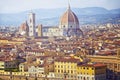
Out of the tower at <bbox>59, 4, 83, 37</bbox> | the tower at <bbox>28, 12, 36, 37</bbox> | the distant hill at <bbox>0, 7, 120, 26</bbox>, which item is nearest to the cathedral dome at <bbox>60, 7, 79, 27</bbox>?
the tower at <bbox>59, 4, 83, 37</bbox>

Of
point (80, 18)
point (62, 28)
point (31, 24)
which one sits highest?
point (80, 18)

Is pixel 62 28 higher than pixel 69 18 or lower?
lower

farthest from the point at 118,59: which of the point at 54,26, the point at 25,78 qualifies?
the point at 54,26

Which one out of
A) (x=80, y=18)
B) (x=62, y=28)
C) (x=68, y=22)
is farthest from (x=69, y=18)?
(x=80, y=18)

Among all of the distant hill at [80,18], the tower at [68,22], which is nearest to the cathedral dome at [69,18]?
the tower at [68,22]

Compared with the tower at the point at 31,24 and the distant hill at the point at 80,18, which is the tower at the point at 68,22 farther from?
the tower at the point at 31,24

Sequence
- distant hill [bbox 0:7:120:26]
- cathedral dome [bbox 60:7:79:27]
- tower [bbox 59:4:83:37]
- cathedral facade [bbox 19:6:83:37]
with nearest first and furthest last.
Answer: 1. distant hill [bbox 0:7:120:26]
2. cathedral facade [bbox 19:6:83:37]
3. tower [bbox 59:4:83:37]
4. cathedral dome [bbox 60:7:79:27]

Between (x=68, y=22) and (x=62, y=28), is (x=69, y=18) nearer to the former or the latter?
(x=68, y=22)

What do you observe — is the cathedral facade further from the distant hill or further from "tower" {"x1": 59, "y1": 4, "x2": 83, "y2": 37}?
the distant hill

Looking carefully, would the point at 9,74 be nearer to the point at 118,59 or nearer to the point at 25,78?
the point at 25,78

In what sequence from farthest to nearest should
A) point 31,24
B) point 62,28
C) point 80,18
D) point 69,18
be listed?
point 80,18
point 69,18
point 62,28
point 31,24

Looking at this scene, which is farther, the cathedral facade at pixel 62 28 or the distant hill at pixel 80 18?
the cathedral facade at pixel 62 28

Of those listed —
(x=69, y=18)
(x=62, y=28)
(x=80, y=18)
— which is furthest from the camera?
(x=80, y=18)
